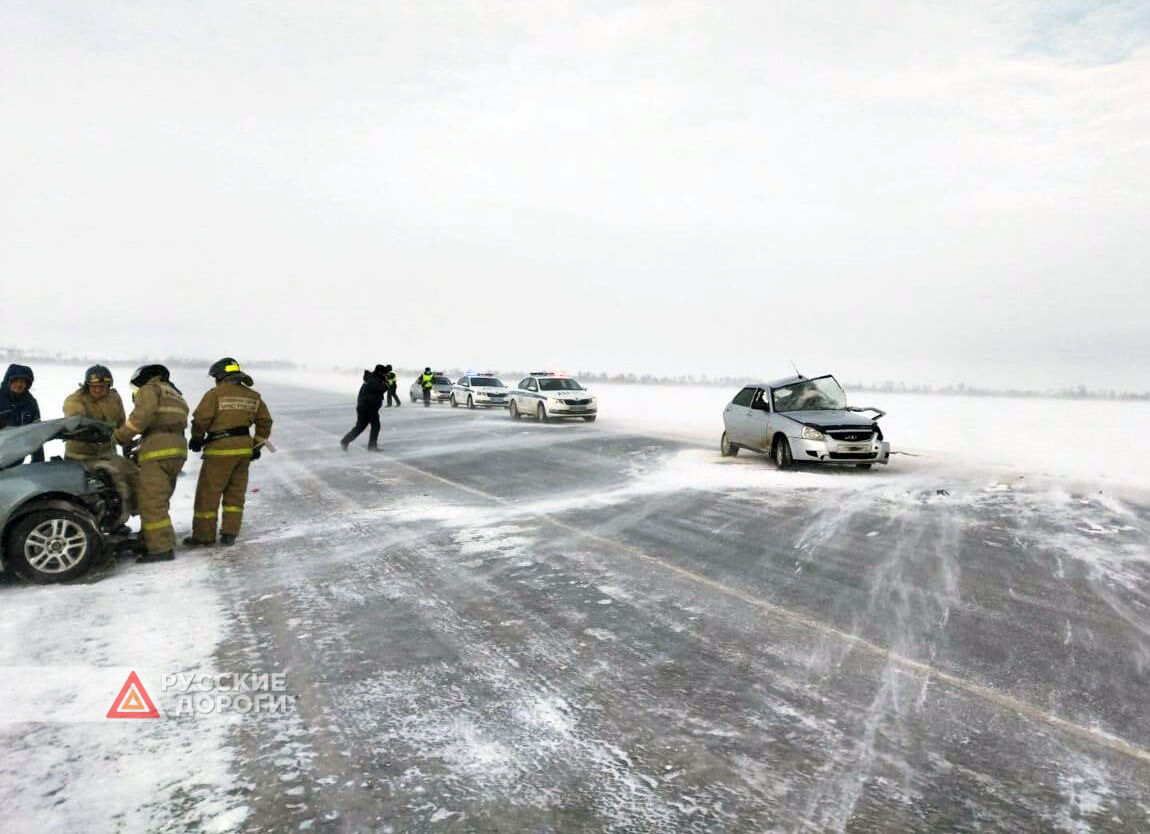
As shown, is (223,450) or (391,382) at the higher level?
(391,382)

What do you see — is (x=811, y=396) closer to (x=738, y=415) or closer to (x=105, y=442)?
(x=738, y=415)

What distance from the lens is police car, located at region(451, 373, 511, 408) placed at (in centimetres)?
3073

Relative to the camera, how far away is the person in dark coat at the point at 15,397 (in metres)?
9.04

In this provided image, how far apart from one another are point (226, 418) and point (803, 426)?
371 inches

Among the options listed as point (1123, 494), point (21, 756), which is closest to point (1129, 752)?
point (21, 756)

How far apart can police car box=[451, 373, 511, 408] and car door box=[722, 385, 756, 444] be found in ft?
52.3

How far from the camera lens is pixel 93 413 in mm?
7465

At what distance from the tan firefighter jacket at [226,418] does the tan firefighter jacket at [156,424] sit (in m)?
0.33

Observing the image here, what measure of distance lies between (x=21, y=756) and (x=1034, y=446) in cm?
2251

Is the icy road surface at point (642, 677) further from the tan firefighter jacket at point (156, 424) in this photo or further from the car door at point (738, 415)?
the car door at point (738, 415)

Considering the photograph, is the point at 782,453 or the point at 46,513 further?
the point at 782,453

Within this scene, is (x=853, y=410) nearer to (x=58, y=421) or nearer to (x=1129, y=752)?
(x=1129, y=752)

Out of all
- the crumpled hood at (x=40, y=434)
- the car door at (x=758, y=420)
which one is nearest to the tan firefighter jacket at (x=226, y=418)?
the crumpled hood at (x=40, y=434)

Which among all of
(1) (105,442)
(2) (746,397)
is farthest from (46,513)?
(2) (746,397)
